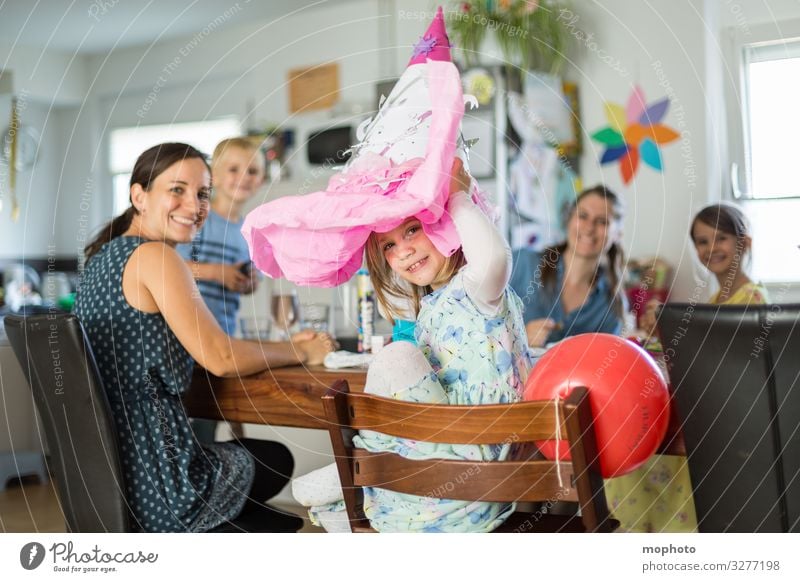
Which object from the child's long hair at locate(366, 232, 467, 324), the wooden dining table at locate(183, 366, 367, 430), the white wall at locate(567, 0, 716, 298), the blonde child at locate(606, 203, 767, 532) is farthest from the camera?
the white wall at locate(567, 0, 716, 298)

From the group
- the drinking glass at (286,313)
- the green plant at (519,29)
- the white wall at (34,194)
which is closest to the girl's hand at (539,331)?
the drinking glass at (286,313)

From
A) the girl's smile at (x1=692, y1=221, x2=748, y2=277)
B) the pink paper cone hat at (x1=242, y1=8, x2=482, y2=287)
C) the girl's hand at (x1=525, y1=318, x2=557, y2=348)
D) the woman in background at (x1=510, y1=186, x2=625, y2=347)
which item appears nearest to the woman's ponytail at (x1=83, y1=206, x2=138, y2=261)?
the pink paper cone hat at (x1=242, y1=8, x2=482, y2=287)

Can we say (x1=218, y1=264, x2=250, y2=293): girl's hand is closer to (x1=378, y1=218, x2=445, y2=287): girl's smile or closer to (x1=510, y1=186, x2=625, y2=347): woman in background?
(x1=510, y1=186, x2=625, y2=347): woman in background

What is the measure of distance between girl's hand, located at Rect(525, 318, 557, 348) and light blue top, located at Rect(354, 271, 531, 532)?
2.80 ft

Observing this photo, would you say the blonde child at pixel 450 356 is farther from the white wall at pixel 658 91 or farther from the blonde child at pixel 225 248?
the white wall at pixel 658 91

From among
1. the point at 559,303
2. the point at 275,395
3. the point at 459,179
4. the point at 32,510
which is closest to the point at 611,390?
the point at 459,179

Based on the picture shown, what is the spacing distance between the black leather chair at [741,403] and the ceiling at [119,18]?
3.04 m

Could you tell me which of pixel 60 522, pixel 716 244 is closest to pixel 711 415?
pixel 716 244

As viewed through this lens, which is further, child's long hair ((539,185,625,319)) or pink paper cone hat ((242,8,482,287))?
child's long hair ((539,185,625,319))

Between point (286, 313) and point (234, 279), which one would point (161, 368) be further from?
point (234, 279)

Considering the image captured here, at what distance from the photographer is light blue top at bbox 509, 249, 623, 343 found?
8.30ft

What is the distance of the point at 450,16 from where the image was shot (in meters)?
3.47

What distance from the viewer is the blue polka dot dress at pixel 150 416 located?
1.44 metres

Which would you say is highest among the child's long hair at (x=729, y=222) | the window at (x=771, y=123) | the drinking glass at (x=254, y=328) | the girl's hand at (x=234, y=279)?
the window at (x=771, y=123)
